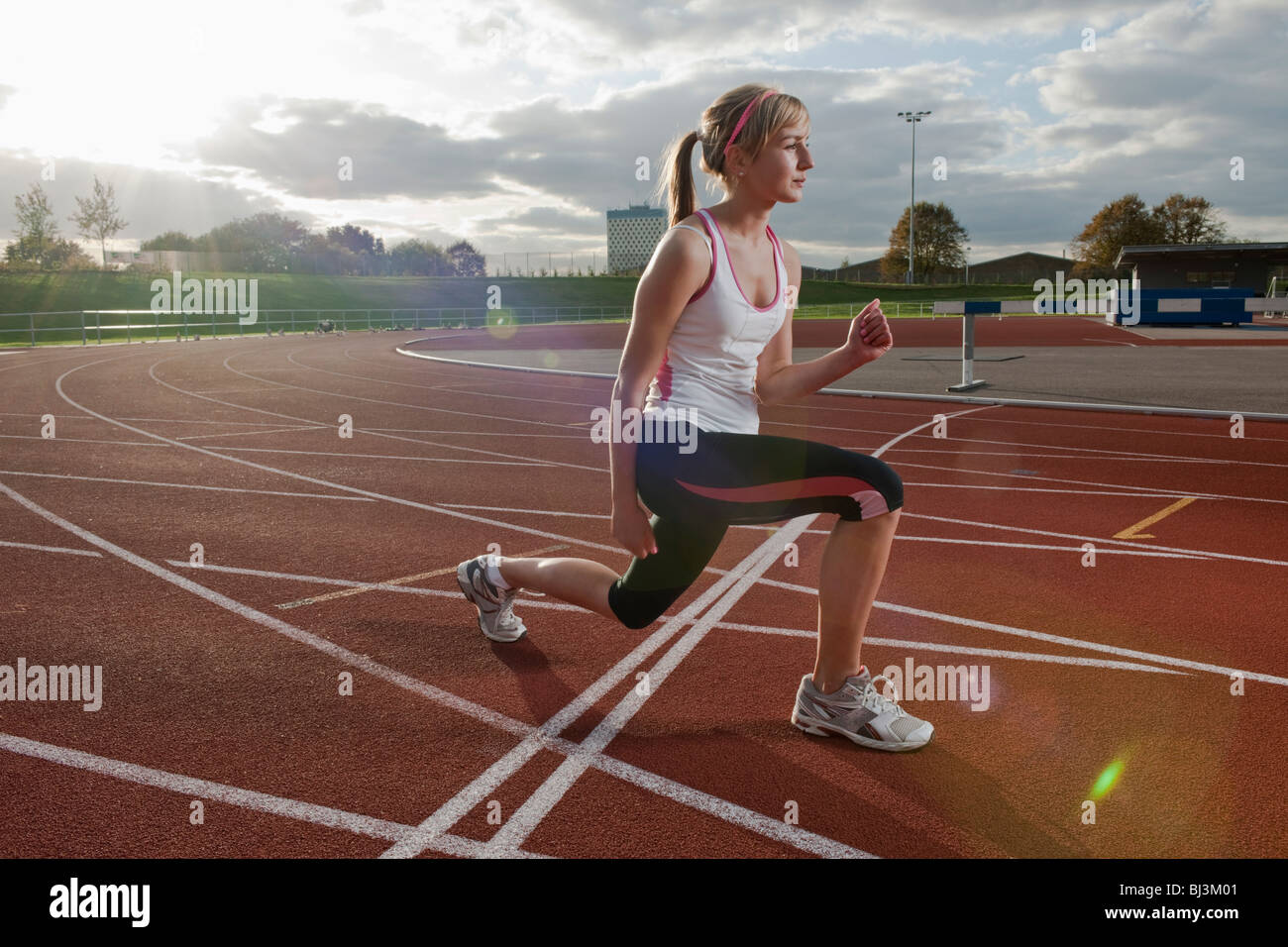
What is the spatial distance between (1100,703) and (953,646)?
2.38ft

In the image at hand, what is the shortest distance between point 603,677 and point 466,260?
10149 centimetres

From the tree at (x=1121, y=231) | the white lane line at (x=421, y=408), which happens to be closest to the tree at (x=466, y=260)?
the tree at (x=1121, y=231)

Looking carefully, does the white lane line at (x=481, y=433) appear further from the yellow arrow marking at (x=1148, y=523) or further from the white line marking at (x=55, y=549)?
the yellow arrow marking at (x=1148, y=523)

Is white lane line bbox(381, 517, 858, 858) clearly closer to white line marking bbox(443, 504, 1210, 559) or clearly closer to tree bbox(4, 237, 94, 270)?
white line marking bbox(443, 504, 1210, 559)

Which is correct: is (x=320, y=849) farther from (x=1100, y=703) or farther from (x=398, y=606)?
(x=1100, y=703)

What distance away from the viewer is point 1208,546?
5.73 metres

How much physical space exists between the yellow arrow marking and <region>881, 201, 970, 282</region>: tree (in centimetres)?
10526

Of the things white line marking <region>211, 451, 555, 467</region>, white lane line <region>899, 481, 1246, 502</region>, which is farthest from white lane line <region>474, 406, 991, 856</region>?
white line marking <region>211, 451, 555, 467</region>

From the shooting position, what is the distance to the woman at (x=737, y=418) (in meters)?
2.88

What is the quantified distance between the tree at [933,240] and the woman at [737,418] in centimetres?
10954

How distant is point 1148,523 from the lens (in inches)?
251

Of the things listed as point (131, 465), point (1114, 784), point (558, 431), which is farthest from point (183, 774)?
point (558, 431)

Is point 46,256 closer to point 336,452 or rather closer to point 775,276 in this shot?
point 336,452

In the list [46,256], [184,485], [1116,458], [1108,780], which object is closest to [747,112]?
[1108,780]
